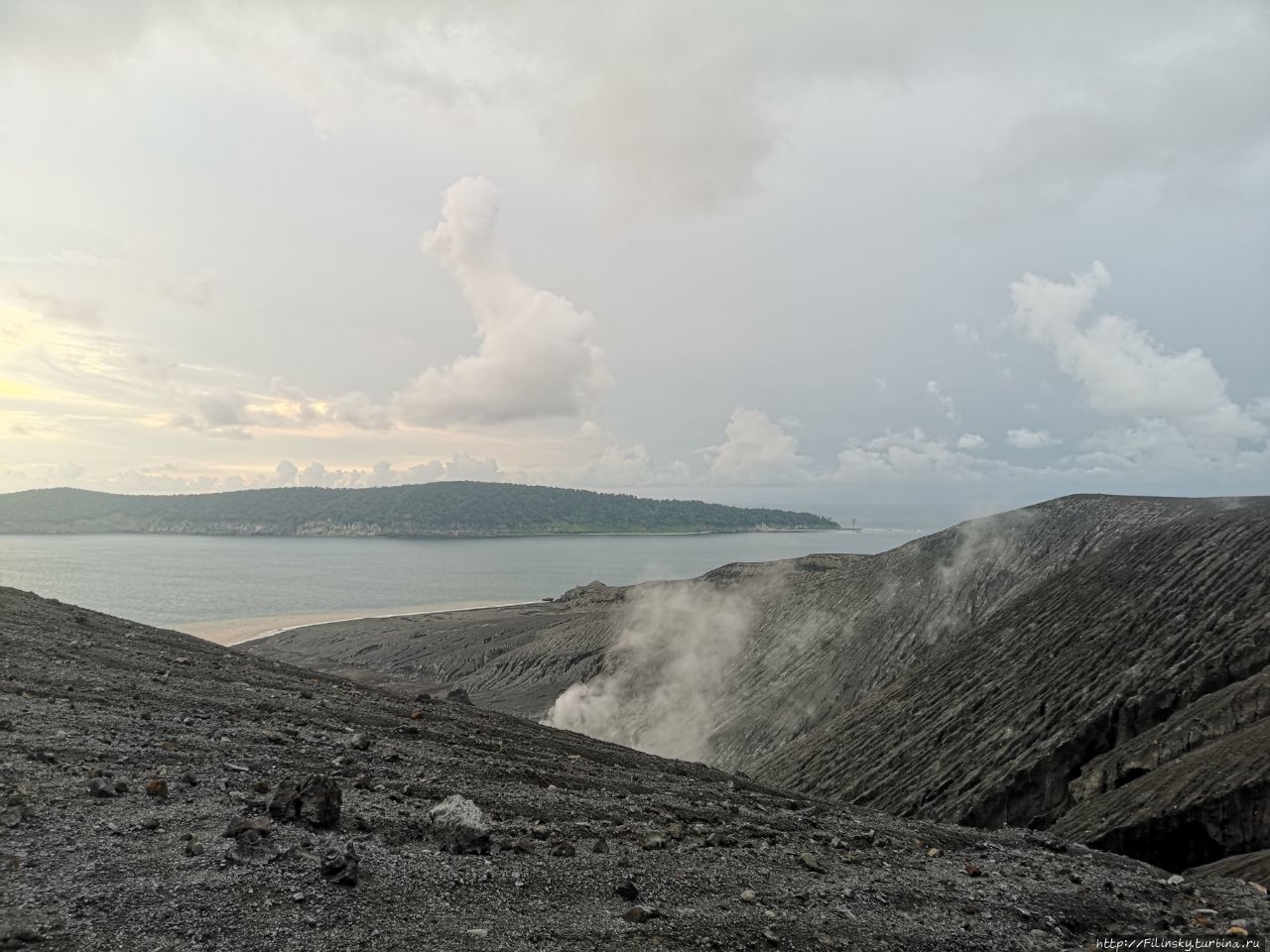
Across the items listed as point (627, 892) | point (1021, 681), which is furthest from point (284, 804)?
point (1021, 681)

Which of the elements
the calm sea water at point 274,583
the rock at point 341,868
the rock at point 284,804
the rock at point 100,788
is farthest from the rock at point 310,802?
the calm sea water at point 274,583

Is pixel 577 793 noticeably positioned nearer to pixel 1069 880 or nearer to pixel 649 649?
pixel 1069 880

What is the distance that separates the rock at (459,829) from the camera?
347 inches

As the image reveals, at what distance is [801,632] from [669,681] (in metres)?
8.73

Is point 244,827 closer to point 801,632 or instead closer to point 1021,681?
point 1021,681

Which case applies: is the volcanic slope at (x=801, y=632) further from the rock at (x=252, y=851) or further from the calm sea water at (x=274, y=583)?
the calm sea water at (x=274, y=583)

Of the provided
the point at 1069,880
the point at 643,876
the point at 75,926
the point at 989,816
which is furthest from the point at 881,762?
the point at 75,926

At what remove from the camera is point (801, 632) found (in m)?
41.4

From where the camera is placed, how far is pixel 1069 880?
1107 cm

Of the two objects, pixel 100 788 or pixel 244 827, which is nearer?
pixel 244 827

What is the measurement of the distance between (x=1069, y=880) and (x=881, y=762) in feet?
41.1

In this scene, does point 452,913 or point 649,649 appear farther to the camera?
point 649,649

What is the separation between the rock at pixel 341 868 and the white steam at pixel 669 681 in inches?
1108

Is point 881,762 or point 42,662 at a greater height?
point 42,662
